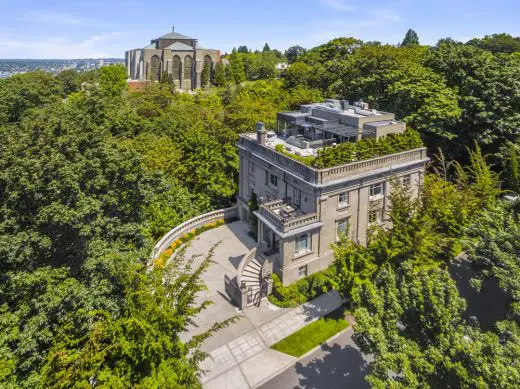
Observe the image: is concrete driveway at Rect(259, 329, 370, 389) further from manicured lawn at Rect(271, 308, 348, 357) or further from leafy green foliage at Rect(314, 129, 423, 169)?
leafy green foliage at Rect(314, 129, 423, 169)

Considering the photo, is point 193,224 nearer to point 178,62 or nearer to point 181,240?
point 181,240

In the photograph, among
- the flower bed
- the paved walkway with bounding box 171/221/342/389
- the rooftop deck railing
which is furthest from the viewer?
the flower bed

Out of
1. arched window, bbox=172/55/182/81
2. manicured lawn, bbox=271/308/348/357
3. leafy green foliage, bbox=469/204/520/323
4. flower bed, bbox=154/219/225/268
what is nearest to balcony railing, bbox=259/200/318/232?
manicured lawn, bbox=271/308/348/357

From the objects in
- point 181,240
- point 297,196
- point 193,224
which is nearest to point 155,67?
Answer: point 193,224

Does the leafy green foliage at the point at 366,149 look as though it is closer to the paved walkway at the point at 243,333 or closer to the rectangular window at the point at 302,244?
the rectangular window at the point at 302,244

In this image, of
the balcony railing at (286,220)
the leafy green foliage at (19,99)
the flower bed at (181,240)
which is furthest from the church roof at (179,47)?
the balcony railing at (286,220)

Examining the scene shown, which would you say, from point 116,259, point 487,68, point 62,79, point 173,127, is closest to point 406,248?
point 116,259

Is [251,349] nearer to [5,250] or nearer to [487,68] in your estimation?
[5,250]
